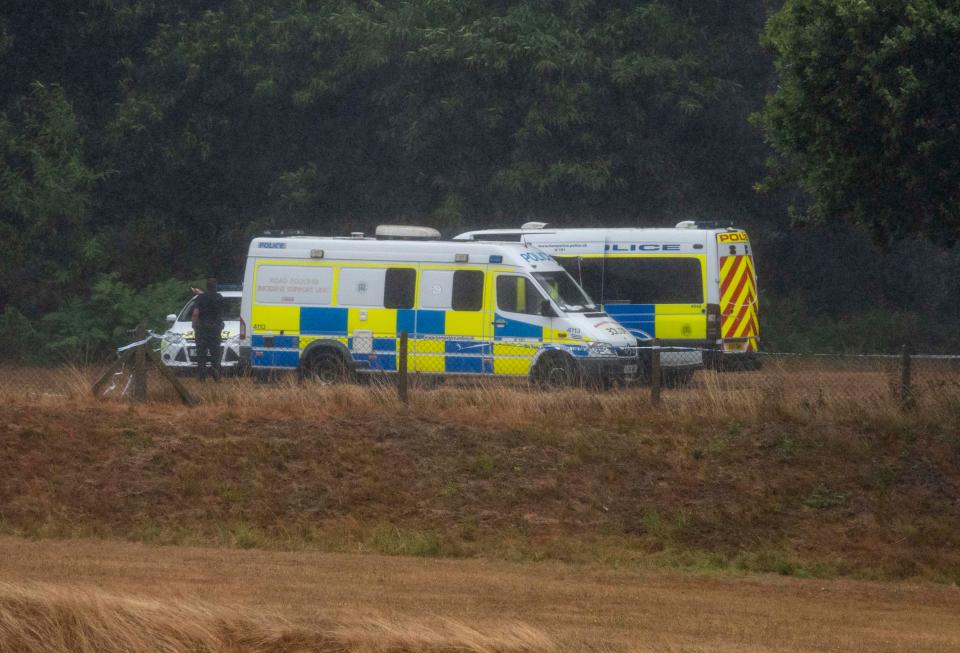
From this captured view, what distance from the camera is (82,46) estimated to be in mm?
33688

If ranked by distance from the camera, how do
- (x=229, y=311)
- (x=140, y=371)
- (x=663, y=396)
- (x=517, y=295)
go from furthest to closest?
(x=229, y=311), (x=517, y=295), (x=140, y=371), (x=663, y=396)

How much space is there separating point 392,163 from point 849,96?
17694mm

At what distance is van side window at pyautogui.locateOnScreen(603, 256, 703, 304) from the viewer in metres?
21.4

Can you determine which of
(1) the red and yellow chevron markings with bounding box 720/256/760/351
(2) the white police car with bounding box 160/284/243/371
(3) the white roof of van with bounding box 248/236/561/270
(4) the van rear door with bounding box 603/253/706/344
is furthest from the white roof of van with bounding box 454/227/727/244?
(2) the white police car with bounding box 160/284/243/371

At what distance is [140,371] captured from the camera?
1678 cm

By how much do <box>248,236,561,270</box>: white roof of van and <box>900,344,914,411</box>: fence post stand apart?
5530 millimetres

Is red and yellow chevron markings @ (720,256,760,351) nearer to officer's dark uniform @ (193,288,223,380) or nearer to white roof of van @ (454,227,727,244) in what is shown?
white roof of van @ (454,227,727,244)

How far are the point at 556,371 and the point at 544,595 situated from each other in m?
7.19

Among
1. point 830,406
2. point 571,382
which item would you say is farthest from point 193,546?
point 830,406

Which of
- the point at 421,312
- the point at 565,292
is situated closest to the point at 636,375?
the point at 565,292

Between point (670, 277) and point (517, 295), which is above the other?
point (670, 277)

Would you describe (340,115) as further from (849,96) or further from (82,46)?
(849,96)

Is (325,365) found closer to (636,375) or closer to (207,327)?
(207,327)

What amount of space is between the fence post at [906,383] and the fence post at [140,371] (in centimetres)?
894
